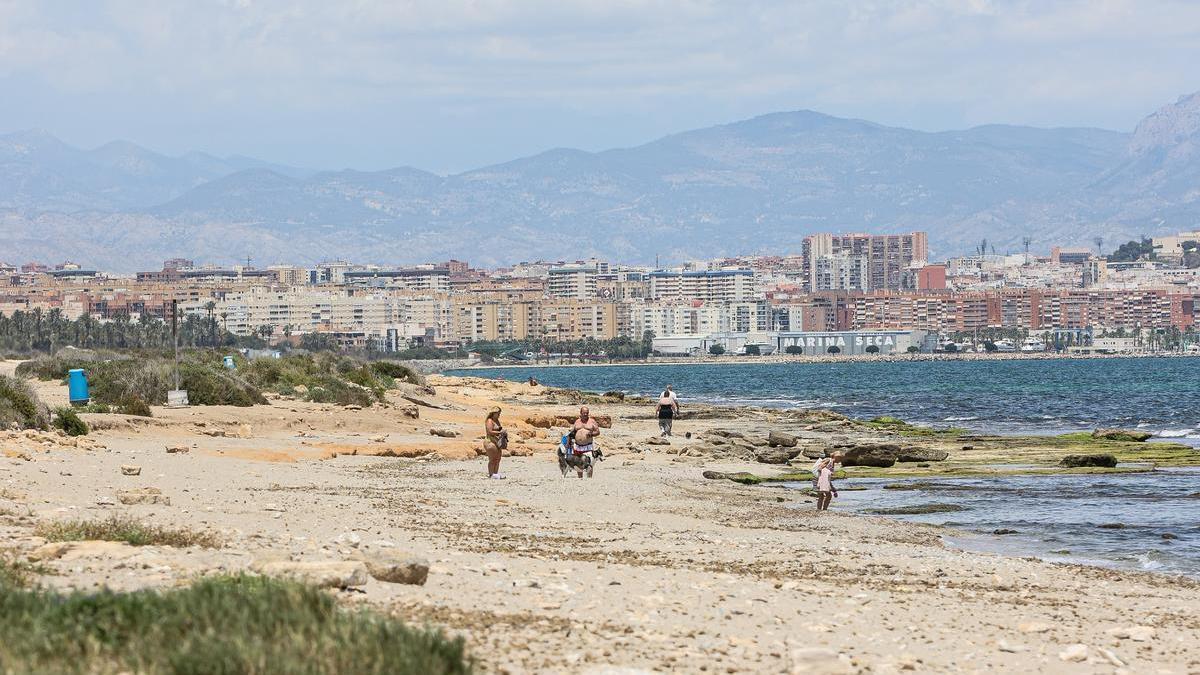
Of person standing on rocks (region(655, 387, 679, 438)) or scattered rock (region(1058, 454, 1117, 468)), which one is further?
person standing on rocks (region(655, 387, 679, 438))

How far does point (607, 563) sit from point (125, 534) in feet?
13.3

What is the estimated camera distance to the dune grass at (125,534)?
11.8 meters

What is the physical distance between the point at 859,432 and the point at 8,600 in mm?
39933

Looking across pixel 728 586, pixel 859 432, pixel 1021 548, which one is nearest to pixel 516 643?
pixel 728 586

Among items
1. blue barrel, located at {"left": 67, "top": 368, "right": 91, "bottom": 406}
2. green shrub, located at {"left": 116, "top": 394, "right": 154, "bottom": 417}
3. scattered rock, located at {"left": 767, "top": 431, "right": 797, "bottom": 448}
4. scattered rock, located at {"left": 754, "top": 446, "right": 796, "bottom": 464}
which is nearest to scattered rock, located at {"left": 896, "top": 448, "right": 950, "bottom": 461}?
scattered rock, located at {"left": 754, "top": 446, "right": 796, "bottom": 464}

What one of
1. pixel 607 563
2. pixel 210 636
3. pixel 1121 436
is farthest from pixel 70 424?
pixel 1121 436

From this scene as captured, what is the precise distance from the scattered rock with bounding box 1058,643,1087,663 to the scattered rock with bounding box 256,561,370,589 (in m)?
4.57

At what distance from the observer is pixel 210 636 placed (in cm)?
766

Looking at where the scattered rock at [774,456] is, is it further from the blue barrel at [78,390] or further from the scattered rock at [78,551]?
the scattered rock at [78,551]

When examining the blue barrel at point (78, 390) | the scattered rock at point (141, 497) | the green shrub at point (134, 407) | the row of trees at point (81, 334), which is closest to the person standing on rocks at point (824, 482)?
the scattered rock at point (141, 497)

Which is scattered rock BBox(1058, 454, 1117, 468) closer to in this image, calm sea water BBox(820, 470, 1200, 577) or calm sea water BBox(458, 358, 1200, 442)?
calm sea water BBox(820, 470, 1200, 577)

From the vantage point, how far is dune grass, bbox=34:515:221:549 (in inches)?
466

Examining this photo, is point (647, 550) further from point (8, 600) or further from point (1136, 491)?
point (1136, 491)

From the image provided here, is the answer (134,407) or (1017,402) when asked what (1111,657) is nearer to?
(134,407)
